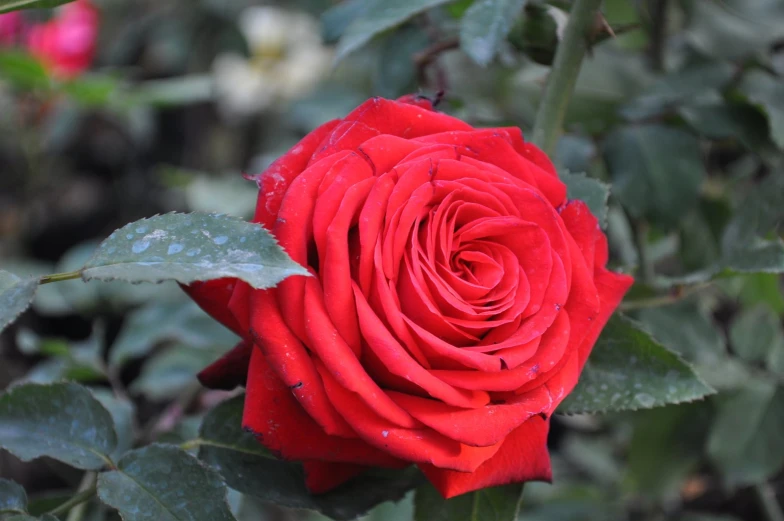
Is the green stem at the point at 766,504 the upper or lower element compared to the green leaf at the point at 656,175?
lower

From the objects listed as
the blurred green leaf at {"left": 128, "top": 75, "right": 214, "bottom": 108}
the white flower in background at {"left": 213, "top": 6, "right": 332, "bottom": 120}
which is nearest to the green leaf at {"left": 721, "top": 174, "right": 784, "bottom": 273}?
the blurred green leaf at {"left": 128, "top": 75, "right": 214, "bottom": 108}

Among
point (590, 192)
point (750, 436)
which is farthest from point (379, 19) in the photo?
point (750, 436)

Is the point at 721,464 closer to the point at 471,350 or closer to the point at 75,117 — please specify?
the point at 471,350

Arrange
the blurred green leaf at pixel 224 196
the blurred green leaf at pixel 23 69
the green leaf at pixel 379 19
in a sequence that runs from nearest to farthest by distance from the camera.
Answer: the green leaf at pixel 379 19 < the blurred green leaf at pixel 224 196 < the blurred green leaf at pixel 23 69

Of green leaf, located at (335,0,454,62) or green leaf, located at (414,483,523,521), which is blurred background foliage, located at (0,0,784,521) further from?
green leaf, located at (414,483,523,521)

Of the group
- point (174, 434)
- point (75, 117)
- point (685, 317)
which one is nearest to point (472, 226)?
point (174, 434)

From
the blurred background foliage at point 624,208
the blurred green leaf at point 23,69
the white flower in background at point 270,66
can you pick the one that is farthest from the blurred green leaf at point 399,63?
the white flower in background at point 270,66

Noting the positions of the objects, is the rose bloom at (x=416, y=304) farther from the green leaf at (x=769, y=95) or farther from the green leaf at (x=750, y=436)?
the green leaf at (x=750, y=436)
